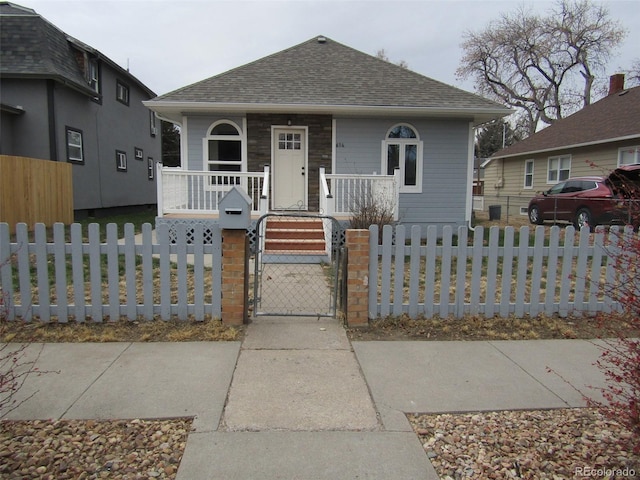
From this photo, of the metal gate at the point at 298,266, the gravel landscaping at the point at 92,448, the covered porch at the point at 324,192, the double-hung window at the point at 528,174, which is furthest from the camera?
the double-hung window at the point at 528,174

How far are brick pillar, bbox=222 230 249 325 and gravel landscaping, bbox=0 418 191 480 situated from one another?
1.80 m

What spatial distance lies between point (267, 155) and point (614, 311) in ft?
29.9

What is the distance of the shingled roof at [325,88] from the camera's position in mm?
11227

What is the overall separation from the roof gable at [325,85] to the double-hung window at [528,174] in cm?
1274

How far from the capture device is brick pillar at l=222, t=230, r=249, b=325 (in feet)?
15.0

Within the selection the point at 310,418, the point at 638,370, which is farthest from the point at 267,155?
the point at 638,370

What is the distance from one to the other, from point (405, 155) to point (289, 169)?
330cm

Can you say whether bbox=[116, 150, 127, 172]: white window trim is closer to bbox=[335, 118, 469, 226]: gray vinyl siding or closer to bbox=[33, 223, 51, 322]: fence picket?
bbox=[335, 118, 469, 226]: gray vinyl siding

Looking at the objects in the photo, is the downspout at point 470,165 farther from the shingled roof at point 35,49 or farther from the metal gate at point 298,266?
the shingled roof at point 35,49

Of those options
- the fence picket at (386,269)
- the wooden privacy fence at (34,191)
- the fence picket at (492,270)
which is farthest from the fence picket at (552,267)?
the wooden privacy fence at (34,191)

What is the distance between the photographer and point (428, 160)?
1216 cm

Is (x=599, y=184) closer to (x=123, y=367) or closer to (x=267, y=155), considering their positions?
(x=267, y=155)

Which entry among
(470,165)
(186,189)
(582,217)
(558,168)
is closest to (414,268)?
(186,189)

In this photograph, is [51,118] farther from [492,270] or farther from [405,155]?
[492,270]
